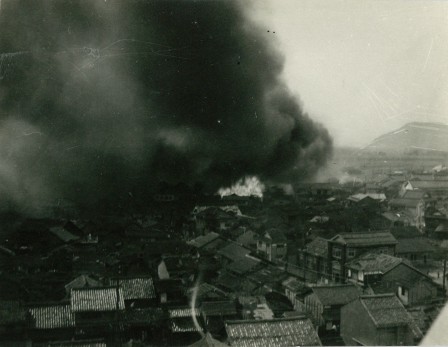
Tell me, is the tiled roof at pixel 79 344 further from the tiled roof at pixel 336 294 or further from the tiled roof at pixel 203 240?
the tiled roof at pixel 336 294

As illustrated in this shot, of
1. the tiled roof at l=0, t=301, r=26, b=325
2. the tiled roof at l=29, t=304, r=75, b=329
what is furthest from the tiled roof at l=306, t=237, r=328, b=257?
the tiled roof at l=0, t=301, r=26, b=325

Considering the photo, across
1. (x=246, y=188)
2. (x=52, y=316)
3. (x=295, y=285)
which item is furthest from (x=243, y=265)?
(x=52, y=316)

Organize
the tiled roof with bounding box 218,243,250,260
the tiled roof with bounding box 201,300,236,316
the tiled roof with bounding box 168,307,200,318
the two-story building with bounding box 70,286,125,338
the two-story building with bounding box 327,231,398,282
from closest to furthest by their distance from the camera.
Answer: the two-story building with bounding box 70,286,125,338 → the tiled roof with bounding box 201,300,236,316 → the tiled roof with bounding box 168,307,200,318 → the two-story building with bounding box 327,231,398,282 → the tiled roof with bounding box 218,243,250,260

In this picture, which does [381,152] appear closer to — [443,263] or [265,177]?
[265,177]

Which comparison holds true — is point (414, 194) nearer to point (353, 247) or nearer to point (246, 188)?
point (353, 247)

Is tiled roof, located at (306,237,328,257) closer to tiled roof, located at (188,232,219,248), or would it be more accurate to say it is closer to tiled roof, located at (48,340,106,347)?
tiled roof, located at (188,232,219,248)
